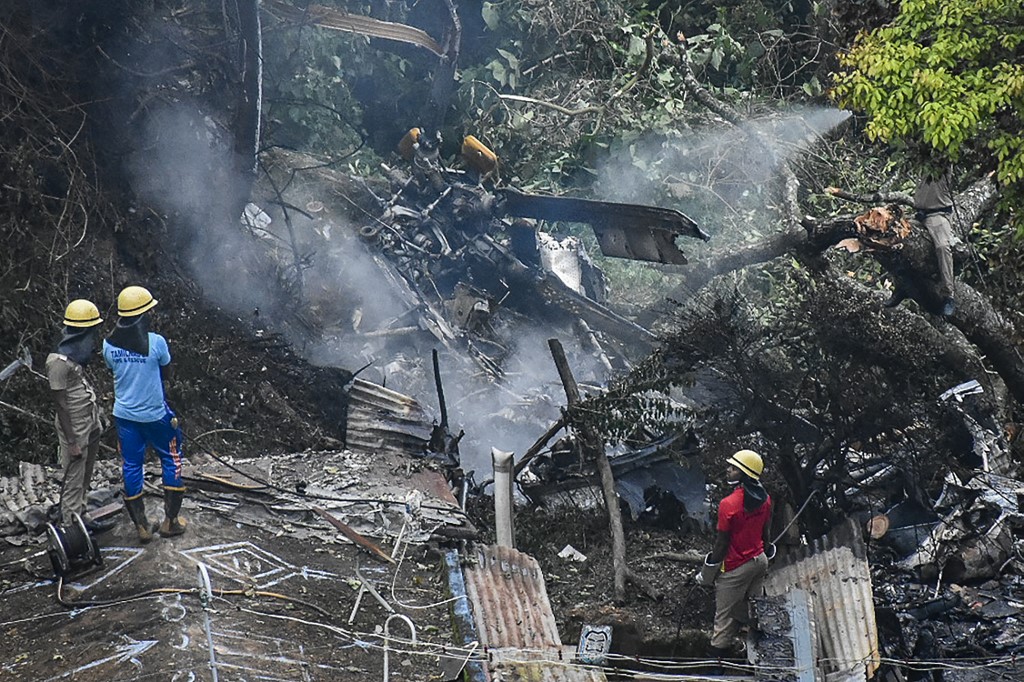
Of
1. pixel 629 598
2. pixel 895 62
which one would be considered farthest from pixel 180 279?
pixel 895 62

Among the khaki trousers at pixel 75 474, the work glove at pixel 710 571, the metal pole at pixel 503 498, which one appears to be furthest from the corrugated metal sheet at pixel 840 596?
the khaki trousers at pixel 75 474

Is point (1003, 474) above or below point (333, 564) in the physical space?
above

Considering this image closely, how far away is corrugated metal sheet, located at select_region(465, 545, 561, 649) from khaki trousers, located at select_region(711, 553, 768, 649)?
47.3 inches

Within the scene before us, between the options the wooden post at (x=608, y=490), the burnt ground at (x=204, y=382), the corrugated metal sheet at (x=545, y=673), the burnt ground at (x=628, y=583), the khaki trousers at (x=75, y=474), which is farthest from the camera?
the burnt ground at (x=204, y=382)

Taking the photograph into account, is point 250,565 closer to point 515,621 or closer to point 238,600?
point 238,600

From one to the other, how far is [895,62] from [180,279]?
7.20 meters

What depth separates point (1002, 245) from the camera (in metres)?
11.7

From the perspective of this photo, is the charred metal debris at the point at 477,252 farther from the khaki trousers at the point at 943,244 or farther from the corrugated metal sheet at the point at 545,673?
the corrugated metal sheet at the point at 545,673

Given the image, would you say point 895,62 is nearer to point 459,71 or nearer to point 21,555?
point 21,555

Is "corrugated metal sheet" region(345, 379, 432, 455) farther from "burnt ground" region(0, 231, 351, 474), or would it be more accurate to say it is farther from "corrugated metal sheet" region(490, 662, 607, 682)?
"corrugated metal sheet" region(490, 662, 607, 682)

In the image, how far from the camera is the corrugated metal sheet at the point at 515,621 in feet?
18.5

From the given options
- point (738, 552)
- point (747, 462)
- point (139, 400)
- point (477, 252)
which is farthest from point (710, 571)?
point (477, 252)

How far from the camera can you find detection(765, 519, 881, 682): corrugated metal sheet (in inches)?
250

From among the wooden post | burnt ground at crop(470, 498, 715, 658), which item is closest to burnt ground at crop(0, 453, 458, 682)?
burnt ground at crop(470, 498, 715, 658)
